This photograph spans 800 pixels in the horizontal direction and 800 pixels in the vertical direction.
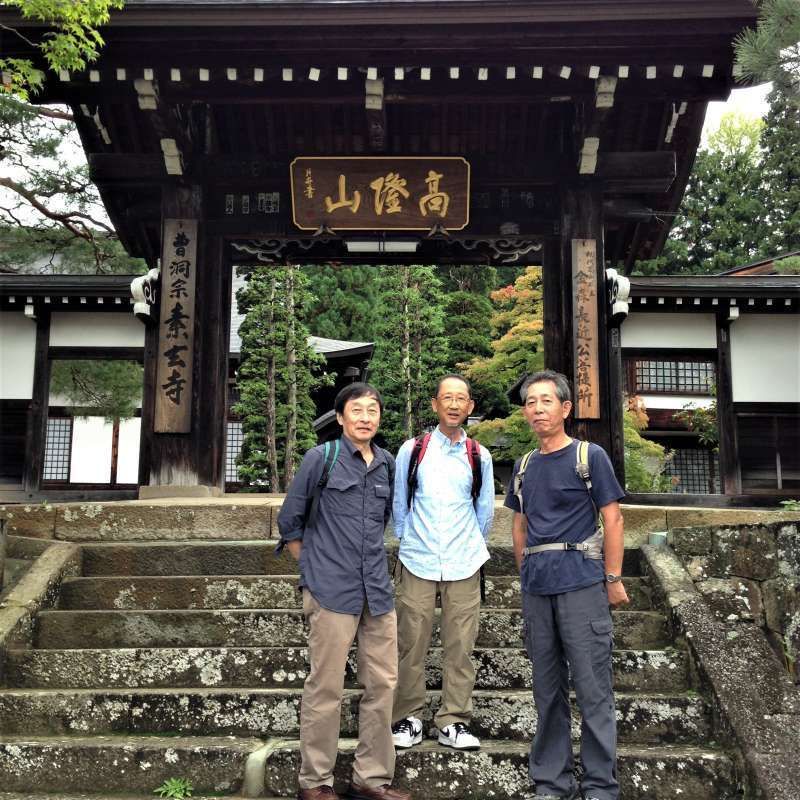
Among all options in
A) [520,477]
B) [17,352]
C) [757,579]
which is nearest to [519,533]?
[520,477]

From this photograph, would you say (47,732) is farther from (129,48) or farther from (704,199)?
(704,199)

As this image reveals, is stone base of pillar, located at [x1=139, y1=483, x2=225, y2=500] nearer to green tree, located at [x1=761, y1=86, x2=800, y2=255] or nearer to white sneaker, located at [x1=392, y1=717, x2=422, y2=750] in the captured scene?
→ white sneaker, located at [x1=392, y1=717, x2=422, y2=750]

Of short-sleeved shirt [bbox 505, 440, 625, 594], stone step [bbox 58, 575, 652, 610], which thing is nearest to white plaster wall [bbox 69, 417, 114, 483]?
stone step [bbox 58, 575, 652, 610]

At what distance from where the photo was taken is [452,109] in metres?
8.50

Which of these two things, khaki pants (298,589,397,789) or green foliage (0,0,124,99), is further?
green foliage (0,0,124,99)

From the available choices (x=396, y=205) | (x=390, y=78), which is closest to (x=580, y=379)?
(x=396, y=205)

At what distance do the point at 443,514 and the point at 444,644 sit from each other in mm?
649

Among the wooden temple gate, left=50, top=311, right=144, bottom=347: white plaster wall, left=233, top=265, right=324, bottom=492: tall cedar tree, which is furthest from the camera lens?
left=233, top=265, right=324, bottom=492: tall cedar tree

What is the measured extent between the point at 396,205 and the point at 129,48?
2991 mm

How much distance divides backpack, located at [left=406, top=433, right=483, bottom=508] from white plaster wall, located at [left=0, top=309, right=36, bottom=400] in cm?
1062

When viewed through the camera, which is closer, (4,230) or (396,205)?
(396,205)

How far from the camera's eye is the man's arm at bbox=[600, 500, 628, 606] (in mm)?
3492

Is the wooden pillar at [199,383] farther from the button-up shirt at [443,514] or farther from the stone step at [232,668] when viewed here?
the button-up shirt at [443,514]

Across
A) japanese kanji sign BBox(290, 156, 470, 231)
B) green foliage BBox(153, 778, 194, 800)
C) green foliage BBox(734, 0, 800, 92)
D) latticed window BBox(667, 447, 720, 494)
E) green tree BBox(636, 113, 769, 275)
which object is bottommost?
green foliage BBox(153, 778, 194, 800)
